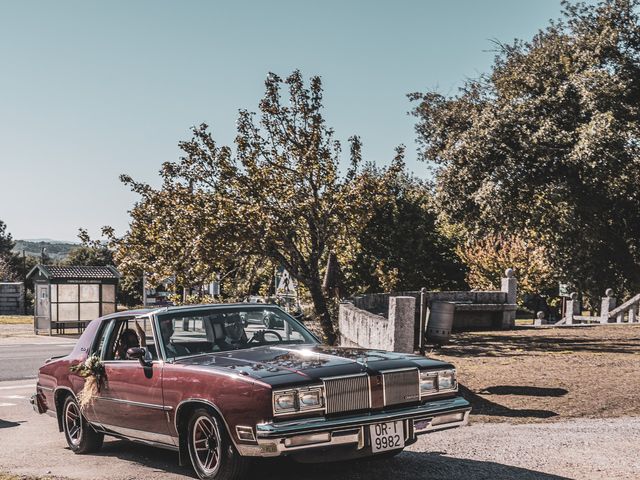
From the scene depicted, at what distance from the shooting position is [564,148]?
2291cm

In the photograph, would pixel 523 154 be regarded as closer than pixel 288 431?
No

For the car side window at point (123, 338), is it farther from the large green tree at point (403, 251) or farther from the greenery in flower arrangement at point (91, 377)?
the large green tree at point (403, 251)

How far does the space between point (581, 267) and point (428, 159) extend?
656 centimetres

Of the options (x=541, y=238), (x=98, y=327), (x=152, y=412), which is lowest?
(x=152, y=412)

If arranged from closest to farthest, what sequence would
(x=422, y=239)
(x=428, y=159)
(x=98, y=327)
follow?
(x=98, y=327) → (x=428, y=159) → (x=422, y=239)

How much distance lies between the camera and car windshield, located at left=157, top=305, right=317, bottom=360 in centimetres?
809

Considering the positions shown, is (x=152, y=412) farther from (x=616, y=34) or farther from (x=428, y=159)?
(x=428, y=159)

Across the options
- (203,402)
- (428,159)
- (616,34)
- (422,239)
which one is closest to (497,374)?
(203,402)

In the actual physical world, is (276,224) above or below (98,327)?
above

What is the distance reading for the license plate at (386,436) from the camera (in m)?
6.70

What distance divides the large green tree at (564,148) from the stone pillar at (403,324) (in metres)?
10.6

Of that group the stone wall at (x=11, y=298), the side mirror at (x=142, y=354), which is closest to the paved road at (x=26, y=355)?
the side mirror at (x=142, y=354)

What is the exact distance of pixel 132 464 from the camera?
8492 millimetres

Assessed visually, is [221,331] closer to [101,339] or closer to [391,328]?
[101,339]
